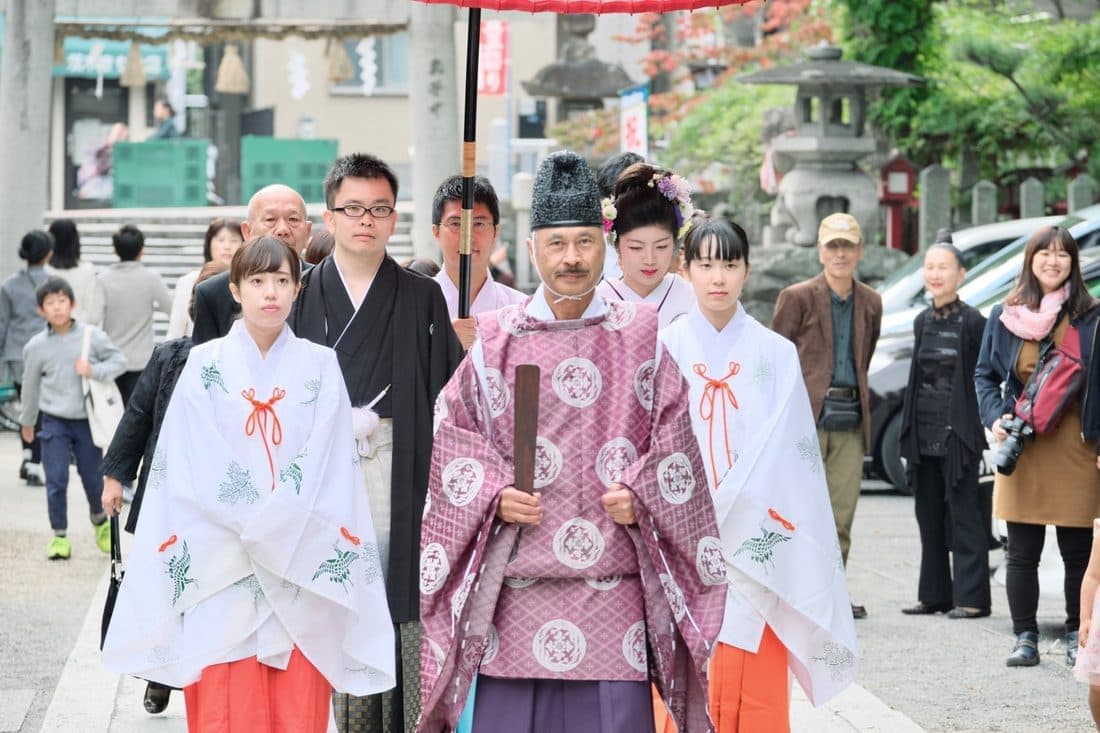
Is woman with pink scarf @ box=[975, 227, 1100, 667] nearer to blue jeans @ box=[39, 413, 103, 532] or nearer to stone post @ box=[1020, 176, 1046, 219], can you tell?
blue jeans @ box=[39, 413, 103, 532]

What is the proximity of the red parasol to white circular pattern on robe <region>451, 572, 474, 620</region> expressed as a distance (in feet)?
4.96

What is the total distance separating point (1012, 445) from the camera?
7.95 metres

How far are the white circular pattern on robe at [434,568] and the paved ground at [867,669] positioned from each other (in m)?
2.67

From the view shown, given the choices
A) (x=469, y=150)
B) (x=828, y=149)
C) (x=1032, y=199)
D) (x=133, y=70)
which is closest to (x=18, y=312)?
(x=828, y=149)

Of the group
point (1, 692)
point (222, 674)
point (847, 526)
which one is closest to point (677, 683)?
point (222, 674)

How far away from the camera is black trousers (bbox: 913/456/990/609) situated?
30.0 feet

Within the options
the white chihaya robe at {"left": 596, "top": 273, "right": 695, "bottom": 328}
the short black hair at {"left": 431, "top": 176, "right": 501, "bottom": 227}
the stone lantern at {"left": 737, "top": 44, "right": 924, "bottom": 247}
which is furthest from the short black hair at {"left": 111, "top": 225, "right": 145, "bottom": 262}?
the stone lantern at {"left": 737, "top": 44, "right": 924, "bottom": 247}

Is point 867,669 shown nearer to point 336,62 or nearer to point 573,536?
point 573,536

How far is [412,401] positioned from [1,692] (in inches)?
113

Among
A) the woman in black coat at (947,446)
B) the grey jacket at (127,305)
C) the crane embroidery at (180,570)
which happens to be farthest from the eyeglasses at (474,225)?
the grey jacket at (127,305)

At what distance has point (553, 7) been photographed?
519 cm

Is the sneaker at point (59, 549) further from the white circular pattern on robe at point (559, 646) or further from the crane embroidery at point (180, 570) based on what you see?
the white circular pattern on robe at point (559, 646)

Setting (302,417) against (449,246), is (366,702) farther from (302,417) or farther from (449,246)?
(449,246)

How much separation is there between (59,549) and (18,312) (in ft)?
16.7
